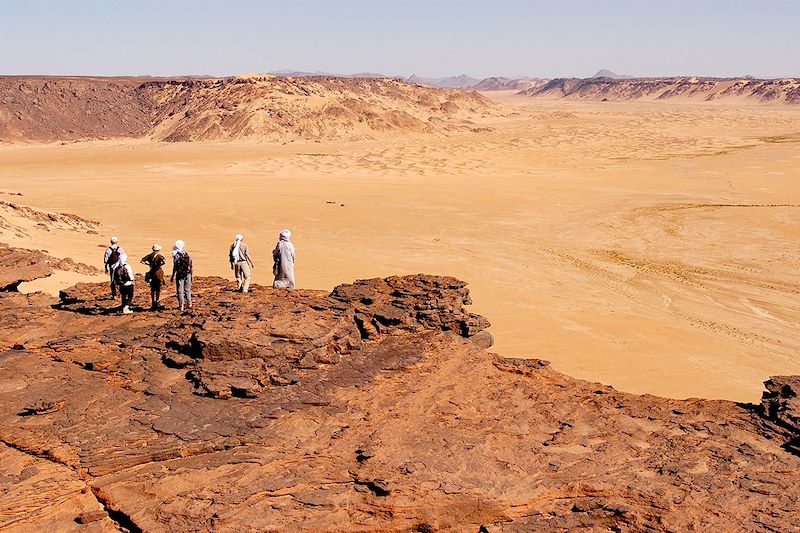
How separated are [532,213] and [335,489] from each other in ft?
72.2

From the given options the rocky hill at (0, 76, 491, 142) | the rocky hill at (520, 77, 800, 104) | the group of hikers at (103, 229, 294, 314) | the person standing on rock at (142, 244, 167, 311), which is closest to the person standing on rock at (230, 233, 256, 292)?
the group of hikers at (103, 229, 294, 314)

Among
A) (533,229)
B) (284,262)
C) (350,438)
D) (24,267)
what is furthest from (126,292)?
(533,229)

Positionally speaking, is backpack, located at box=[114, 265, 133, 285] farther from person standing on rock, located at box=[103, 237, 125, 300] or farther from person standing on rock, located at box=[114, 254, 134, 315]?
person standing on rock, located at box=[103, 237, 125, 300]

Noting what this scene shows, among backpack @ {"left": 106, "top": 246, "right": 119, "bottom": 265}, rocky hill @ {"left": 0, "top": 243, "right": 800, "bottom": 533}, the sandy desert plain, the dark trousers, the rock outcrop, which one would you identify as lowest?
the sandy desert plain

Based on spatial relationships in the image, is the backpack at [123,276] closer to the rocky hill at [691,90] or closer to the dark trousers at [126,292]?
the dark trousers at [126,292]

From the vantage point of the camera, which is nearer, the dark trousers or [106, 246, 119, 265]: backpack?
the dark trousers

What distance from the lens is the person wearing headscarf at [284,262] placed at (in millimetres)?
9719

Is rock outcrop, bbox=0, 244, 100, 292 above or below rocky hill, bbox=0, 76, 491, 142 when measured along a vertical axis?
below

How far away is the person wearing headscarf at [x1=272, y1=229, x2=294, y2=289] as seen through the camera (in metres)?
9.72

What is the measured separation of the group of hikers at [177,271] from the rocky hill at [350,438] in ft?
4.53

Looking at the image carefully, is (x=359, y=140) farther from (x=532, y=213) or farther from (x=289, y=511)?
(x=289, y=511)

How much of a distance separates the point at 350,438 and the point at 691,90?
5747 inches

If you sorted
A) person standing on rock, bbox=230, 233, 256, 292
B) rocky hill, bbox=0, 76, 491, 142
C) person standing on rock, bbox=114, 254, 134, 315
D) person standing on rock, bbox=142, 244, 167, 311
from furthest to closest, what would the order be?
rocky hill, bbox=0, 76, 491, 142
person standing on rock, bbox=230, 233, 256, 292
person standing on rock, bbox=142, 244, 167, 311
person standing on rock, bbox=114, 254, 134, 315

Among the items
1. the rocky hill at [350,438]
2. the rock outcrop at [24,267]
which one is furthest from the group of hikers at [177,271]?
the rock outcrop at [24,267]
